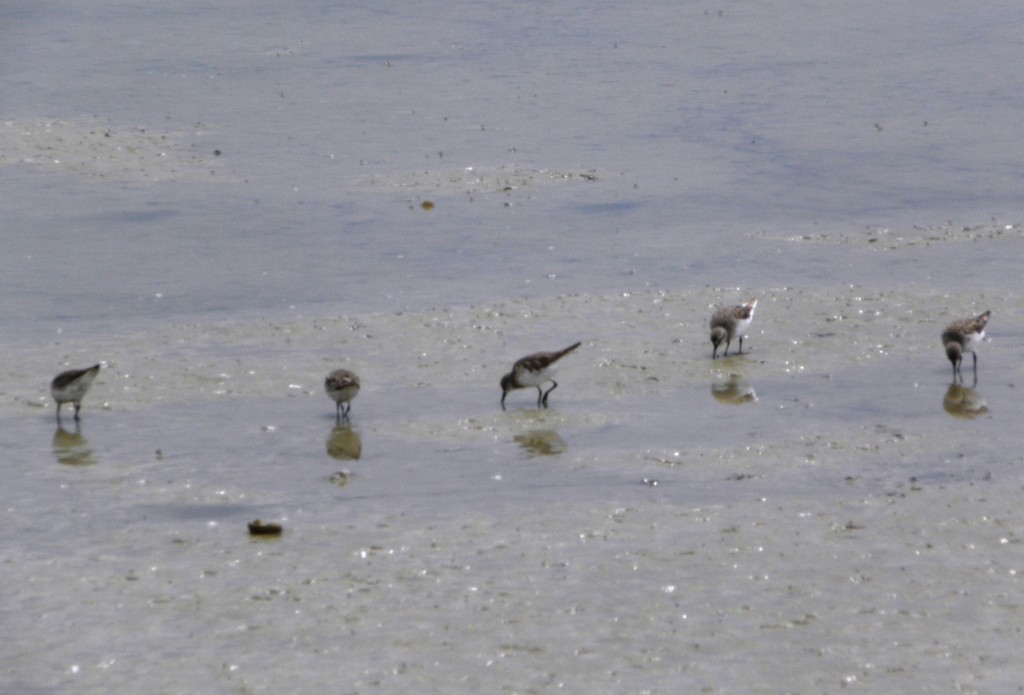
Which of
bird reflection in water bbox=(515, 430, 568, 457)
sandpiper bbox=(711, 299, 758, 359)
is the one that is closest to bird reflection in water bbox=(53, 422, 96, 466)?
bird reflection in water bbox=(515, 430, 568, 457)

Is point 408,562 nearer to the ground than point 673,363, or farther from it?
nearer to the ground

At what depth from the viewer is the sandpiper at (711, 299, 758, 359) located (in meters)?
14.7

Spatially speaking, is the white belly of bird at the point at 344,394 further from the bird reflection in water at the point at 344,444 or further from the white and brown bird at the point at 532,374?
the white and brown bird at the point at 532,374

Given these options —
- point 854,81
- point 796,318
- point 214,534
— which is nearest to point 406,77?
point 854,81

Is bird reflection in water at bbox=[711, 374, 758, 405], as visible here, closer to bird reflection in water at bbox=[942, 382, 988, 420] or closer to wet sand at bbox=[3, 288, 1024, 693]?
wet sand at bbox=[3, 288, 1024, 693]

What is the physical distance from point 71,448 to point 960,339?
7242 millimetres

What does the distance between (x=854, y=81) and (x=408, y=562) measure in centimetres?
1831

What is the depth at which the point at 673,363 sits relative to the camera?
48.6ft

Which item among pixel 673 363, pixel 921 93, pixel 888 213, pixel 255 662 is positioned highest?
pixel 921 93

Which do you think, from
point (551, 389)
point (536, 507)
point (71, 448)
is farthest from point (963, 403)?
point (71, 448)

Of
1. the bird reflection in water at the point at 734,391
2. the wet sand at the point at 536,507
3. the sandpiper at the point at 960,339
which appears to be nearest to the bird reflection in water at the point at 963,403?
the wet sand at the point at 536,507

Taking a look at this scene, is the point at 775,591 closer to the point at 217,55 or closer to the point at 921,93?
the point at 921,93

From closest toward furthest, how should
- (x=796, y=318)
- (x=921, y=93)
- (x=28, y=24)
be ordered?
1. (x=796, y=318)
2. (x=921, y=93)
3. (x=28, y=24)

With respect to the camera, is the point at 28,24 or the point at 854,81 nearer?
the point at 854,81
